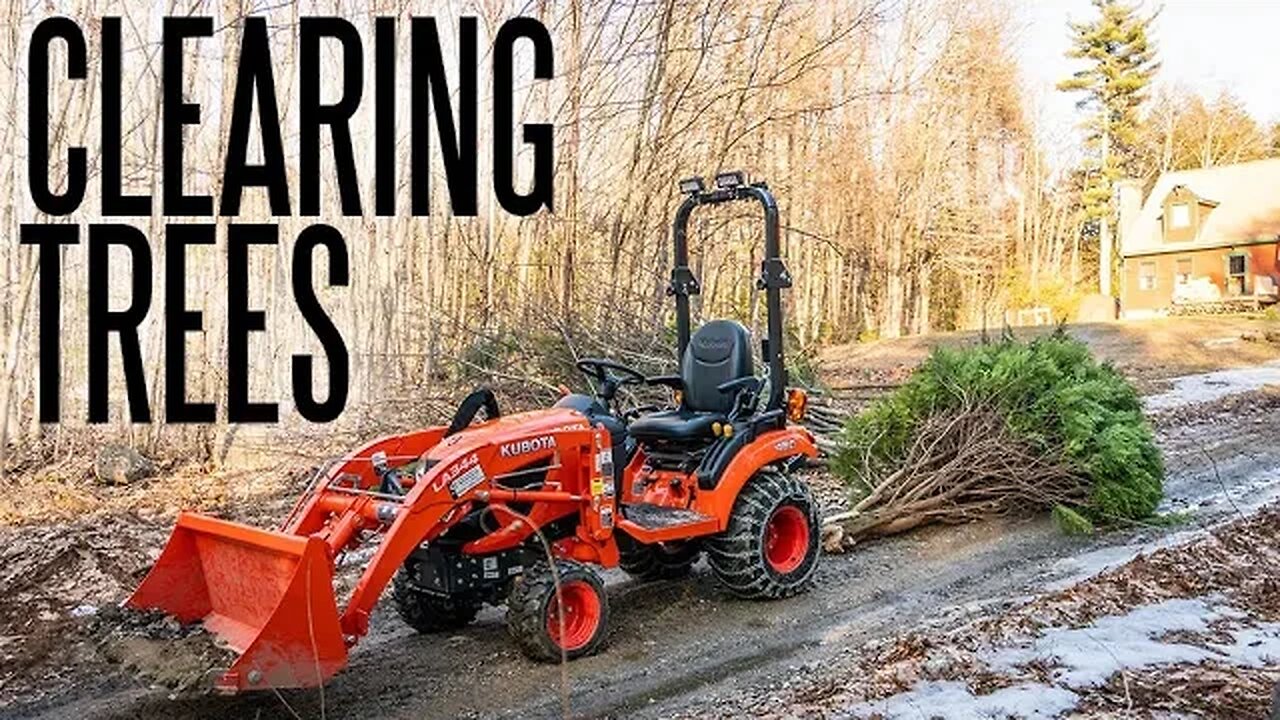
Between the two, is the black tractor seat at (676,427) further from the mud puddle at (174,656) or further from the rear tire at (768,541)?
the mud puddle at (174,656)

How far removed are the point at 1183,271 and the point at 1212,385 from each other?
84.5 feet

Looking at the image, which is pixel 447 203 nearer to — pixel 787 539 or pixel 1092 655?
pixel 787 539

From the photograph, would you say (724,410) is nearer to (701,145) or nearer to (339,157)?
(701,145)

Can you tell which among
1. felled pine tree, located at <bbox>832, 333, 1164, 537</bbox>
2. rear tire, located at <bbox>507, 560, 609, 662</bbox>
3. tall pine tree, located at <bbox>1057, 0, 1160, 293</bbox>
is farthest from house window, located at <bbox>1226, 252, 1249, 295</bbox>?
rear tire, located at <bbox>507, 560, 609, 662</bbox>

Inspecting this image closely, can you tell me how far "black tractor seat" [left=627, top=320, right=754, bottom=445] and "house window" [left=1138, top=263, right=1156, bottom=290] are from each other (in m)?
39.5

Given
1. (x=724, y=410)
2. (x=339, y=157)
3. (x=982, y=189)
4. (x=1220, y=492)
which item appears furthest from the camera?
(x=982, y=189)

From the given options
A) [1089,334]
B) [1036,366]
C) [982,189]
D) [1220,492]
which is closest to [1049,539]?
[1036,366]

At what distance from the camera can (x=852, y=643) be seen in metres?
5.89

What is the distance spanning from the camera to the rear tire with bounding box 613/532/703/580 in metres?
6.71

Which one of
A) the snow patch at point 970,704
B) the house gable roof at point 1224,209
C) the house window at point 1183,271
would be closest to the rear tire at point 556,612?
the snow patch at point 970,704

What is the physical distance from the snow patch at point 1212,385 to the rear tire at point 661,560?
9.35m

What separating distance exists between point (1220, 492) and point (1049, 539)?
2.52 m

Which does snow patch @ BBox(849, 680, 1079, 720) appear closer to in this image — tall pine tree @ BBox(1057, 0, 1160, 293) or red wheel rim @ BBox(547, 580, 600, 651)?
red wheel rim @ BBox(547, 580, 600, 651)

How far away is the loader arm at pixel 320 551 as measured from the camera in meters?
4.52
